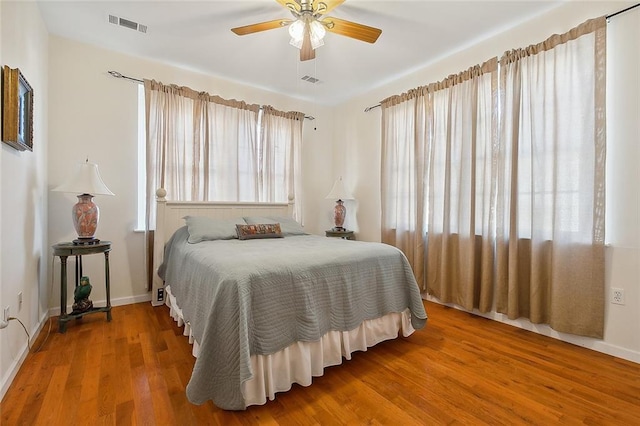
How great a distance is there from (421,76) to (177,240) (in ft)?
10.9

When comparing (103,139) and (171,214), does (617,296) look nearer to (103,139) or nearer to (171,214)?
(171,214)

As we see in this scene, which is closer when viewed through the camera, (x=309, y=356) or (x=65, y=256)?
(x=309, y=356)

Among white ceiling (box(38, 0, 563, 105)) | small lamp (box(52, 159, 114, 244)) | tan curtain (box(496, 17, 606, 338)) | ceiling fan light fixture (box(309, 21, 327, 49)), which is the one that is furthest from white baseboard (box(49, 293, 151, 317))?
tan curtain (box(496, 17, 606, 338))

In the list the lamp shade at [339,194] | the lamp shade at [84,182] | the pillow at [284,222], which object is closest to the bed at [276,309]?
the pillow at [284,222]

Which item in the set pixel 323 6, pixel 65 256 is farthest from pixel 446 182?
pixel 65 256

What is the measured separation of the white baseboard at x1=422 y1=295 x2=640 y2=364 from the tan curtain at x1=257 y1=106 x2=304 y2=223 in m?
2.75

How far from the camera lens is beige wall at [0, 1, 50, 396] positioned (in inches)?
68.7

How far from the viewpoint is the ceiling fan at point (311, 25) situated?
2.08 meters

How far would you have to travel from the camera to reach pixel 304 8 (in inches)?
81.8

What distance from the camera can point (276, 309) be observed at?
5.59ft

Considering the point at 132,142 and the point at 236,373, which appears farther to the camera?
the point at 132,142

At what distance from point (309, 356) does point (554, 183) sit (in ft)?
7.67

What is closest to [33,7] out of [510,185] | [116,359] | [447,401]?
[116,359]

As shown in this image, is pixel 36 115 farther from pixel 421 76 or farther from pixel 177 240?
pixel 421 76
